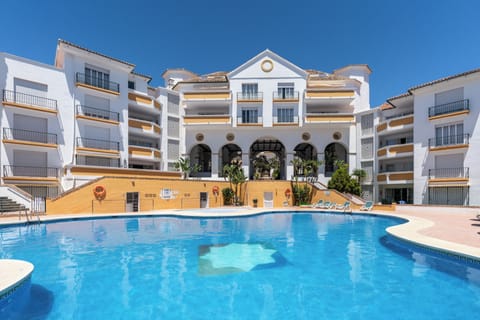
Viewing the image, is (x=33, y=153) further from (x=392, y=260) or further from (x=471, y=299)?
(x=471, y=299)

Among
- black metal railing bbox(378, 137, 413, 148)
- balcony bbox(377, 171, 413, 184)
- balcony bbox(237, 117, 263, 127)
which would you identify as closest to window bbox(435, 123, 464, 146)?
balcony bbox(377, 171, 413, 184)

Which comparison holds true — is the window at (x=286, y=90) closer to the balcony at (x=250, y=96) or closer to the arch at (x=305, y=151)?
the balcony at (x=250, y=96)

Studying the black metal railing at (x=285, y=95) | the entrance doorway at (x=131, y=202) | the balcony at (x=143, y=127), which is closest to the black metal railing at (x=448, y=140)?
the black metal railing at (x=285, y=95)

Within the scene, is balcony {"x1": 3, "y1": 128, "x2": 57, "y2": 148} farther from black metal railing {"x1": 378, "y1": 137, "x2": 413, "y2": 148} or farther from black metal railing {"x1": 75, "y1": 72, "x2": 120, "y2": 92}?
black metal railing {"x1": 378, "y1": 137, "x2": 413, "y2": 148}

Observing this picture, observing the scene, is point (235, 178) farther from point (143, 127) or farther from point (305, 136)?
point (143, 127)

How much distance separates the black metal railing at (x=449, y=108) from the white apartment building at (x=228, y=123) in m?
0.09

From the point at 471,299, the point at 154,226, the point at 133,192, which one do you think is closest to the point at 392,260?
the point at 471,299

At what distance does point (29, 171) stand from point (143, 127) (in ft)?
36.9

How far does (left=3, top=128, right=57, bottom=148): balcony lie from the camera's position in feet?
68.3

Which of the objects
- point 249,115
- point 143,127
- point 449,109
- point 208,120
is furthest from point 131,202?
point 449,109

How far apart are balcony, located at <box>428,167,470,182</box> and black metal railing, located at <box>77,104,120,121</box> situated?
1254 inches

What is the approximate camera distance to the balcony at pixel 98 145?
24062 millimetres

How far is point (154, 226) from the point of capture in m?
16.5

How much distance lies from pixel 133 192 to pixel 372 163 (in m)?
26.7
